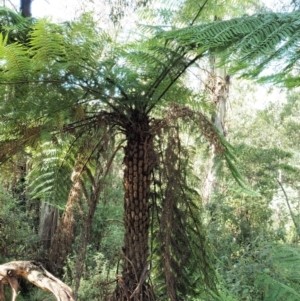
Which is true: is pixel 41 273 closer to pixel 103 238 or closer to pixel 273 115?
pixel 103 238

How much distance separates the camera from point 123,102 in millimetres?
1408

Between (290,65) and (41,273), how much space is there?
0.97 meters

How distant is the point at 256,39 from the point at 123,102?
56cm

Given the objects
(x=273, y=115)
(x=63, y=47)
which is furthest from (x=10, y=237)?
(x=273, y=115)

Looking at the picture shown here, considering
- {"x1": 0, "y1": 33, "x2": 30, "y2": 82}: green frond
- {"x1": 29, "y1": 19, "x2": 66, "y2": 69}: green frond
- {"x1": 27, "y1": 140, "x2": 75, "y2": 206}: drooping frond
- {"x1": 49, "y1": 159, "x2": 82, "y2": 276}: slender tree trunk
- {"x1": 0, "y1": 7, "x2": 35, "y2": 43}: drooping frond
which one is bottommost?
{"x1": 49, "y1": 159, "x2": 82, "y2": 276}: slender tree trunk

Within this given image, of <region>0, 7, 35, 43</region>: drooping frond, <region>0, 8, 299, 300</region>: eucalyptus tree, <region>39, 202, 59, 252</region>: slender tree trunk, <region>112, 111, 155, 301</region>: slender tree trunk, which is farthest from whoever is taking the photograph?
<region>39, 202, 59, 252</region>: slender tree trunk

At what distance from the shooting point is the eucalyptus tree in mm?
1303

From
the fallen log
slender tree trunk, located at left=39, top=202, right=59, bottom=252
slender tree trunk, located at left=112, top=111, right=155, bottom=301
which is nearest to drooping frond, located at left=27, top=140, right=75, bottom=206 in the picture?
slender tree trunk, located at left=112, top=111, right=155, bottom=301

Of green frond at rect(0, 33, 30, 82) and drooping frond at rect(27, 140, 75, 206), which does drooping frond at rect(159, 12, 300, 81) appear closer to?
green frond at rect(0, 33, 30, 82)

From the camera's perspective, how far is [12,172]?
5.88ft

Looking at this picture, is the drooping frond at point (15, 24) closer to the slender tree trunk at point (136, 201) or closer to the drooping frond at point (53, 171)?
the drooping frond at point (53, 171)

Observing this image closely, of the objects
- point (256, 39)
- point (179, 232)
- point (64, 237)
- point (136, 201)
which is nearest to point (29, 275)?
point (64, 237)

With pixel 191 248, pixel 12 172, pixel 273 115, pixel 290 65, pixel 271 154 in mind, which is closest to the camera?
pixel 290 65

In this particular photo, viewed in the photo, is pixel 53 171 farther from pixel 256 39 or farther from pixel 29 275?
pixel 256 39
